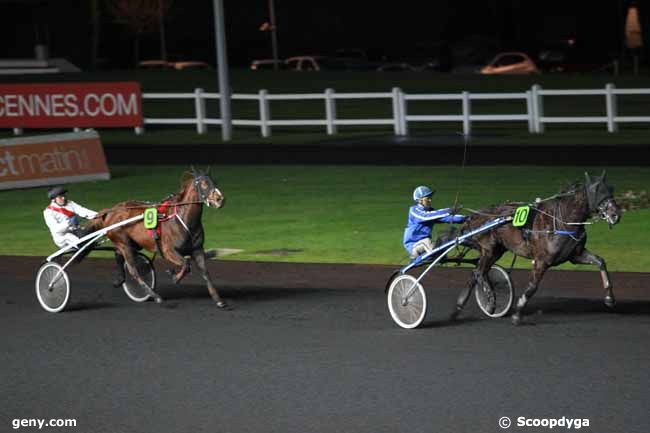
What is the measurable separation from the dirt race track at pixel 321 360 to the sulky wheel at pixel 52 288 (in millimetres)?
183

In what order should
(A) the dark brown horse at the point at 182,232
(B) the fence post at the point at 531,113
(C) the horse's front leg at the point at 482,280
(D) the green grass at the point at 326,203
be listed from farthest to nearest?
(B) the fence post at the point at 531,113 → (D) the green grass at the point at 326,203 → (A) the dark brown horse at the point at 182,232 → (C) the horse's front leg at the point at 482,280

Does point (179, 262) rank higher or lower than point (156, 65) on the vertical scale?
Result: lower

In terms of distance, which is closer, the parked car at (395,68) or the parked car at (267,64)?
the parked car at (395,68)

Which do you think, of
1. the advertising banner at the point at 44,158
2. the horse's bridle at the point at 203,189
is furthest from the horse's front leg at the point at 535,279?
the advertising banner at the point at 44,158

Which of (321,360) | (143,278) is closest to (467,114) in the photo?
(143,278)

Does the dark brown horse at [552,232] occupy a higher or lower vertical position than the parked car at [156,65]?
lower

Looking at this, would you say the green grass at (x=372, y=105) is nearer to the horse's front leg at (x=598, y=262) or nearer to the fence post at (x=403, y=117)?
the fence post at (x=403, y=117)

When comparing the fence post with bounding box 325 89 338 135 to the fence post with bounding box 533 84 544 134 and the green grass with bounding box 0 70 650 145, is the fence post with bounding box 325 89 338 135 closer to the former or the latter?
the green grass with bounding box 0 70 650 145

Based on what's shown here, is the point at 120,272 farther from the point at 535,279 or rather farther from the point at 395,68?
the point at 395,68

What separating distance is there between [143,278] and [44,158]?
11779 millimetres

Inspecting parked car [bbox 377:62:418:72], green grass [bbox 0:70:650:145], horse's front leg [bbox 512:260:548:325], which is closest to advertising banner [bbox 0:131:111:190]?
green grass [bbox 0:70:650:145]

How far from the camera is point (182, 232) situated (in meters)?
13.3

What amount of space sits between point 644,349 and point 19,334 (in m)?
5.91

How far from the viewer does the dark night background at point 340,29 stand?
63.1 meters
